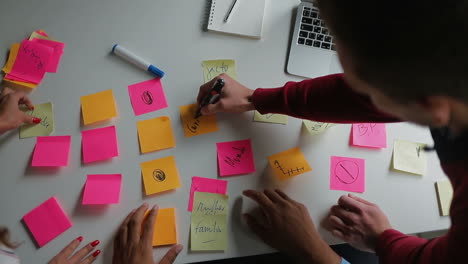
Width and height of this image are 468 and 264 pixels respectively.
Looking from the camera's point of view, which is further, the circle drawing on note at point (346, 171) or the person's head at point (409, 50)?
the circle drawing on note at point (346, 171)

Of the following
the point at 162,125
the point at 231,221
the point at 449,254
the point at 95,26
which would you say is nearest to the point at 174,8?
the point at 95,26

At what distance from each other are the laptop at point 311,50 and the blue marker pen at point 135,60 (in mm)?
310

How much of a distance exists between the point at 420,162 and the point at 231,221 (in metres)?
0.45

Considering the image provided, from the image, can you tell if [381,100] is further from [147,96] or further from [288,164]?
[147,96]

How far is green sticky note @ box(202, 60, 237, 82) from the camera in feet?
2.68

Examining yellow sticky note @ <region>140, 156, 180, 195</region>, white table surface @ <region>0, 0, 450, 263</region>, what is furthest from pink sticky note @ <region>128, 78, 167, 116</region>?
yellow sticky note @ <region>140, 156, 180, 195</region>

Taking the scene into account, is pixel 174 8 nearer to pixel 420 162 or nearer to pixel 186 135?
pixel 186 135

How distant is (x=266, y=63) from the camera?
0.83 m

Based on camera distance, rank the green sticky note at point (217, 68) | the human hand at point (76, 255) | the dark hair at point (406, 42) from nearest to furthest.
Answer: the dark hair at point (406, 42)
the human hand at point (76, 255)
the green sticky note at point (217, 68)

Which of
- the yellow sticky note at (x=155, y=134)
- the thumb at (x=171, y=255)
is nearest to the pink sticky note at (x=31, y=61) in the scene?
the yellow sticky note at (x=155, y=134)

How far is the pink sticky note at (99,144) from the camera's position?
0.76 m

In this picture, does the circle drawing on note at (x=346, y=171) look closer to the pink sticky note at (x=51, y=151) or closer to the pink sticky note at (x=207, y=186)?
the pink sticky note at (x=207, y=186)

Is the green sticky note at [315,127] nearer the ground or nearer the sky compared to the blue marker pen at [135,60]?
nearer the ground

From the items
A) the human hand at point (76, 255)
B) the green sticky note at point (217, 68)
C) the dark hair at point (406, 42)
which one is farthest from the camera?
the green sticky note at point (217, 68)
